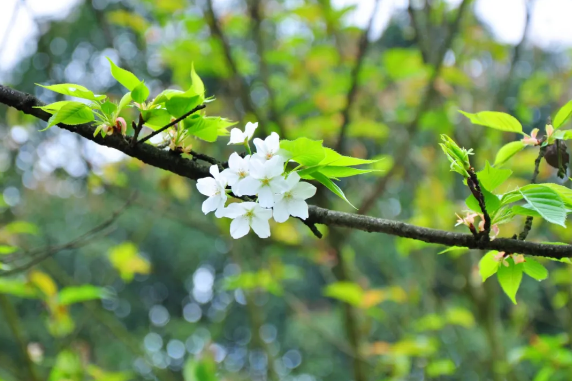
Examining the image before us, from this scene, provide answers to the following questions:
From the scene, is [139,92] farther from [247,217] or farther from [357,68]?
[357,68]

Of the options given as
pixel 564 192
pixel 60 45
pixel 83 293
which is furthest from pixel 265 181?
pixel 60 45

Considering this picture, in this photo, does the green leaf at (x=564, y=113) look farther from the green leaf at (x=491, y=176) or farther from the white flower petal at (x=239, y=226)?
the white flower petal at (x=239, y=226)

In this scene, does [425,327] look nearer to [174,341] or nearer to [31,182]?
[31,182]

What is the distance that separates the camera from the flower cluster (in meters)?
0.54

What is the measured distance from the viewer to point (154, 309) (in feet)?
26.5

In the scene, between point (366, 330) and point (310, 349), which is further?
point (310, 349)

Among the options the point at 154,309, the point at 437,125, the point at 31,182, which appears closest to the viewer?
the point at 437,125

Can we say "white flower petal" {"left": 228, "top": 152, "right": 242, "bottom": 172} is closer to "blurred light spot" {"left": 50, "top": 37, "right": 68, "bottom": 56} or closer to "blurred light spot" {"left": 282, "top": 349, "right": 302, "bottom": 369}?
"blurred light spot" {"left": 50, "top": 37, "right": 68, "bottom": 56}

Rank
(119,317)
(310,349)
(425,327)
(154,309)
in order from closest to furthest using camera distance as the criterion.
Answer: (425,327), (310,349), (119,317), (154,309)

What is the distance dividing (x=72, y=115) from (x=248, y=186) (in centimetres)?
22

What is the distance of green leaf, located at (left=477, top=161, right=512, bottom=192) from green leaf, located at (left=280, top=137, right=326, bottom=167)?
186 millimetres

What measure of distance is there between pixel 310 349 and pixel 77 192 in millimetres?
3636

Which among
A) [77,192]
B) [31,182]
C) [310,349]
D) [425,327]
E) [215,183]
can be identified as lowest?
[310,349]

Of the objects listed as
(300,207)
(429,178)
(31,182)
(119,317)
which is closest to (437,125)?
(429,178)
